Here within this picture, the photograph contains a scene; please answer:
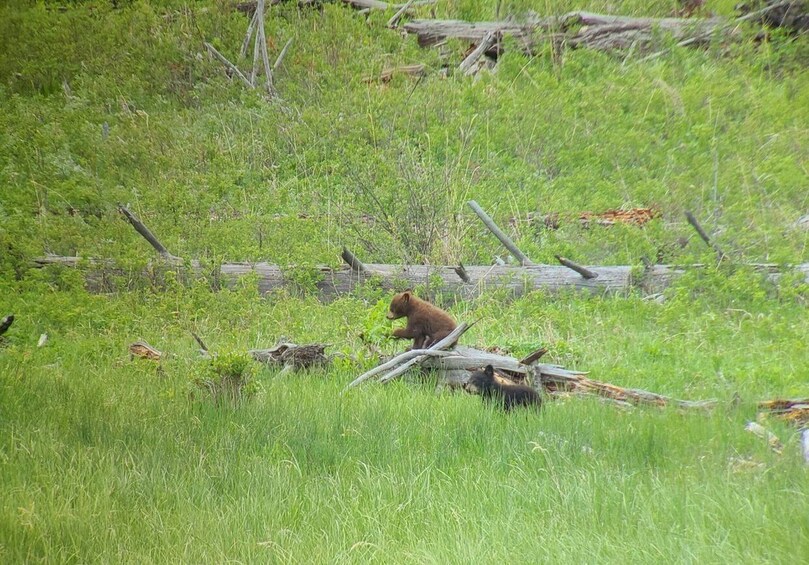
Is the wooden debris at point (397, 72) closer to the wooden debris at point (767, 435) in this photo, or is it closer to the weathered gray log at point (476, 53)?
the weathered gray log at point (476, 53)

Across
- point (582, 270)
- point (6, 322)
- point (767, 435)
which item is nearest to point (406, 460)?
point (767, 435)

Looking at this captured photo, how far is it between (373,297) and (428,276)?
505 mm

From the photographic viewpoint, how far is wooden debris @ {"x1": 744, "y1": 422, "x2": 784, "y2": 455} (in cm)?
400

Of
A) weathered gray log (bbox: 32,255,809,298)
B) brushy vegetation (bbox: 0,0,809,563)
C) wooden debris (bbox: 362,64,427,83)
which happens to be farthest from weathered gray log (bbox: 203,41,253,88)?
weathered gray log (bbox: 32,255,809,298)

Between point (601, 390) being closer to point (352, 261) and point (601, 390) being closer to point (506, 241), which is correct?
point (506, 241)

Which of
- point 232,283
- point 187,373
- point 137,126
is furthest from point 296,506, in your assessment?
point 137,126

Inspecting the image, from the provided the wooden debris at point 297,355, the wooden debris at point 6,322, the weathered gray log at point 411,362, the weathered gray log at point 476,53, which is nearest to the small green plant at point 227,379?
the wooden debris at point 297,355

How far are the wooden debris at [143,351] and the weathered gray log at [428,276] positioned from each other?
1.71 meters

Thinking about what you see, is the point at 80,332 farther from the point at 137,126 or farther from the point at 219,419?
the point at 137,126

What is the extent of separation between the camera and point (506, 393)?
15.3 ft

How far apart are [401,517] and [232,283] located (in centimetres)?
468

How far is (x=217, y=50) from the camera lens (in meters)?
10.6

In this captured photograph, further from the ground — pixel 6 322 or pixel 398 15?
pixel 398 15

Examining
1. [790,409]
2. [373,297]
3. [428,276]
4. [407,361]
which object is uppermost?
[790,409]
